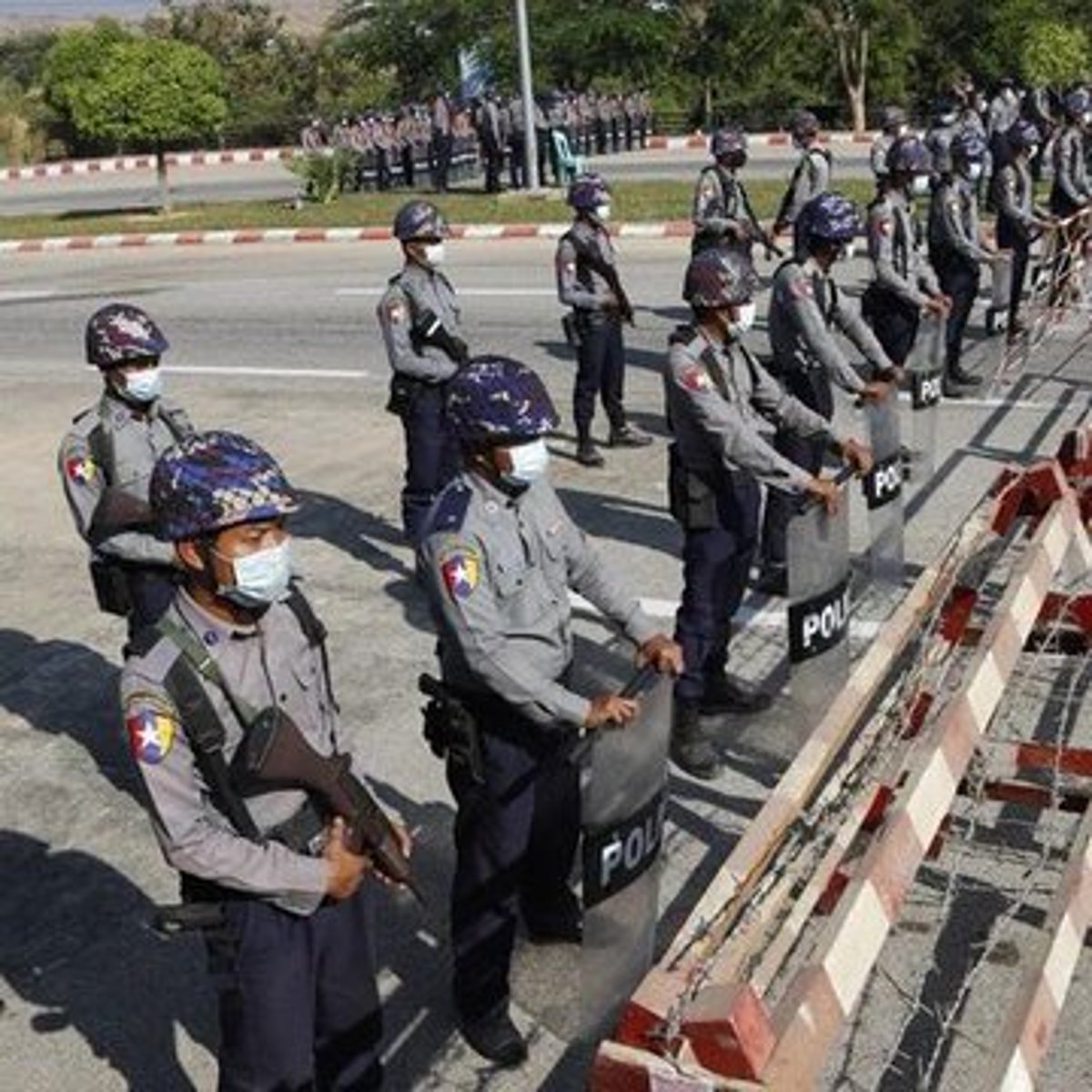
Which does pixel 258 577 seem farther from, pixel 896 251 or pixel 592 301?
pixel 896 251

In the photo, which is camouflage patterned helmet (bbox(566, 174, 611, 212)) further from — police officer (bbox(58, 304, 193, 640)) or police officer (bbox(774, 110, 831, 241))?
police officer (bbox(58, 304, 193, 640))

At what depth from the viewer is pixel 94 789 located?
627 centimetres

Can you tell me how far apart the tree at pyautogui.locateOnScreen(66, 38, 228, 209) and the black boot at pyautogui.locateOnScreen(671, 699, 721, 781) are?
20.5 metres

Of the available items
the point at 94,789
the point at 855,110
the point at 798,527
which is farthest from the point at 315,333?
the point at 855,110

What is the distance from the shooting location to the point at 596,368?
966 centimetres

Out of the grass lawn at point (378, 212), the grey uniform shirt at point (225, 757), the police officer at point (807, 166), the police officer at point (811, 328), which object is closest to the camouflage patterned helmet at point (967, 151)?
the police officer at point (807, 166)

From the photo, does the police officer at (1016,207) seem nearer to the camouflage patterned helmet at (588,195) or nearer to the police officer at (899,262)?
the police officer at (899,262)

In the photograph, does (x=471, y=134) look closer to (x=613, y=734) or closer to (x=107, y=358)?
(x=107, y=358)

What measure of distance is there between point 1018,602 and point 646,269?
13.0m

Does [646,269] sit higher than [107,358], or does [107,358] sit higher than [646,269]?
[107,358]

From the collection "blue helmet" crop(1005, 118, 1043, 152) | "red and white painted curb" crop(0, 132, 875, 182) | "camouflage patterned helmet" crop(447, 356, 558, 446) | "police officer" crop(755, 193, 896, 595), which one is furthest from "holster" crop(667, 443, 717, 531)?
"red and white painted curb" crop(0, 132, 875, 182)

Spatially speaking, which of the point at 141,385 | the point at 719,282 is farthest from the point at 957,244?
the point at 141,385

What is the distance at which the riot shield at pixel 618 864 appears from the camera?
3.82 meters

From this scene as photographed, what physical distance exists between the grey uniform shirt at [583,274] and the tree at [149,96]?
1651 centimetres
